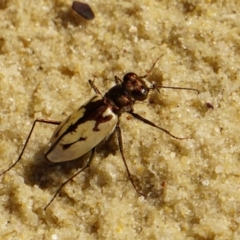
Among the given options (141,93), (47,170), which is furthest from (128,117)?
(47,170)

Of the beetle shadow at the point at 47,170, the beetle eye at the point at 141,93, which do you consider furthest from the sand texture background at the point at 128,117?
the beetle eye at the point at 141,93

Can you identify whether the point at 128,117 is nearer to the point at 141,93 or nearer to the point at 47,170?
the point at 141,93

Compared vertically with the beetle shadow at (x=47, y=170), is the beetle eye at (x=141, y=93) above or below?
above

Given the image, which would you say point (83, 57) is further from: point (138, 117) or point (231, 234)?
point (231, 234)

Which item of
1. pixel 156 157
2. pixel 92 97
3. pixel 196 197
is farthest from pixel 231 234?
pixel 92 97

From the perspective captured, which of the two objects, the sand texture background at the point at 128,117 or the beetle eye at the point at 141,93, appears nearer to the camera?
the sand texture background at the point at 128,117

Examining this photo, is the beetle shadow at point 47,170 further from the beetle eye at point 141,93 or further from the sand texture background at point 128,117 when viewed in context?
the beetle eye at point 141,93

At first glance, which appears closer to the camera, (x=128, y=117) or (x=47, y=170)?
(x=47, y=170)

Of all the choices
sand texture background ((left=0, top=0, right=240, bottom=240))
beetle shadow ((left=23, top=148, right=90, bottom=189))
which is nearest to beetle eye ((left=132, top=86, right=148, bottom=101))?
sand texture background ((left=0, top=0, right=240, bottom=240))
